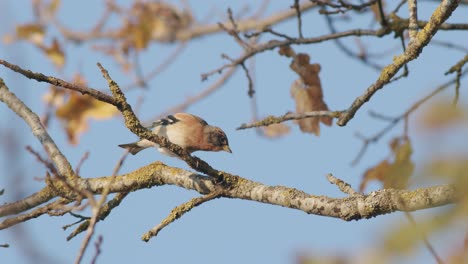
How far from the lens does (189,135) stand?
23.0ft

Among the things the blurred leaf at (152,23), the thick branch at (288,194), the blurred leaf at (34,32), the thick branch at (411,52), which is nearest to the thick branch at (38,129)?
the thick branch at (288,194)

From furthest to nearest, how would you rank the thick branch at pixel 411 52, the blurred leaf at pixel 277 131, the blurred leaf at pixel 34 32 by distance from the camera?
the blurred leaf at pixel 277 131, the blurred leaf at pixel 34 32, the thick branch at pixel 411 52

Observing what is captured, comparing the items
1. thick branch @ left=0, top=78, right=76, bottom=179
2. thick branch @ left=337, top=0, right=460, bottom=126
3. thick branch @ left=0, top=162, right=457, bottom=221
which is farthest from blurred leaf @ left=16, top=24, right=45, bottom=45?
thick branch @ left=337, top=0, right=460, bottom=126

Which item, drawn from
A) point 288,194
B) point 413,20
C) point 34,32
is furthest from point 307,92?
point 34,32

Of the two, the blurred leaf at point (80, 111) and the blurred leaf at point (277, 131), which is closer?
the blurred leaf at point (80, 111)

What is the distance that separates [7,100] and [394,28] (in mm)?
3269

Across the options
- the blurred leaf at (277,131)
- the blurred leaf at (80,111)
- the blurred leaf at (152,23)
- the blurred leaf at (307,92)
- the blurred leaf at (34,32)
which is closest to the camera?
the blurred leaf at (307,92)

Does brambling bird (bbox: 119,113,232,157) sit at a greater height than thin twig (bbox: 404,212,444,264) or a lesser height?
greater

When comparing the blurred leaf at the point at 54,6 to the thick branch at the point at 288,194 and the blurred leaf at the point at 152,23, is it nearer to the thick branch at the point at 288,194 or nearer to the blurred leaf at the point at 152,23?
the blurred leaf at the point at 152,23

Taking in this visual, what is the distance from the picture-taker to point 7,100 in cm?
534

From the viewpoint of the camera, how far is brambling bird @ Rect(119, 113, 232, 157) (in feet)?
22.8

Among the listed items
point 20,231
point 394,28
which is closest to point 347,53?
point 394,28

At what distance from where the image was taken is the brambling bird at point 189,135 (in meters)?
6.94

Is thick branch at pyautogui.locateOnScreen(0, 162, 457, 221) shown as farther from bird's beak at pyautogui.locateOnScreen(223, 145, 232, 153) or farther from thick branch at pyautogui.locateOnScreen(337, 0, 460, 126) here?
bird's beak at pyautogui.locateOnScreen(223, 145, 232, 153)
